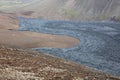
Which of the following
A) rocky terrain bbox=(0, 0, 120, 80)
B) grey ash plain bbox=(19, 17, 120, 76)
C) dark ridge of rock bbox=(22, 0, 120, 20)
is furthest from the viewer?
dark ridge of rock bbox=(22, 0, 120, 20)

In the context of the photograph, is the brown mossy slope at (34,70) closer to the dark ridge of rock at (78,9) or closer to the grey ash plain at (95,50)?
the grey ash plain at (95,50)

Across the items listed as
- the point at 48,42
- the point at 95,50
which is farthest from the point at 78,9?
the point at 95,50

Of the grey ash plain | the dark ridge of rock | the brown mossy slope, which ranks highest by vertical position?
the dark ridge of rock

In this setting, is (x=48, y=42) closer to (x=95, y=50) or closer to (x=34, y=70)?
(x=95, y=50)

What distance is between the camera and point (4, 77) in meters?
30.7

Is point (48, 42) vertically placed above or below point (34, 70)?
below

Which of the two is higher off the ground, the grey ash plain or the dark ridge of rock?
the dark ridge of rock

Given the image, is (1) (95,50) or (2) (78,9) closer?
(1) (95,50)

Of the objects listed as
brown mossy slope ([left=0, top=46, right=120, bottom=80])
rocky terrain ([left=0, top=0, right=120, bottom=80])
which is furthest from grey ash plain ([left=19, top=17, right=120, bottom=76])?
brown mossy slope ([left=0, top=46, right=120, bottom=80])

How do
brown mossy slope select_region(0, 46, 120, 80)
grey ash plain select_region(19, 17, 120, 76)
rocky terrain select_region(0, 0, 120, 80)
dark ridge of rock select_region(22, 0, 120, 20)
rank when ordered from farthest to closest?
dark ridge of rock select_region(22, 0, 120, 20)
grey ash plain select_region(19, 17, 120, 76)
rocky terrain select_region(0, 0, 120, 80)
brown mossy slope select_region(0, 46, 120, 80)

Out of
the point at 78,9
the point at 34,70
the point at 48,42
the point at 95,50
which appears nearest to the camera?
the point at 34,70

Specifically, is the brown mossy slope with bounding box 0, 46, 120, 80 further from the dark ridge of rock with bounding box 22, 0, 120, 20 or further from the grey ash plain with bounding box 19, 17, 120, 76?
the dark ridge of rock with bounding box 22, 0, 120, 20

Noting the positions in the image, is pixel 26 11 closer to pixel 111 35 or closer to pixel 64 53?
pixel 111 35

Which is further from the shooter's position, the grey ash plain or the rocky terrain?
the grey ash plain
